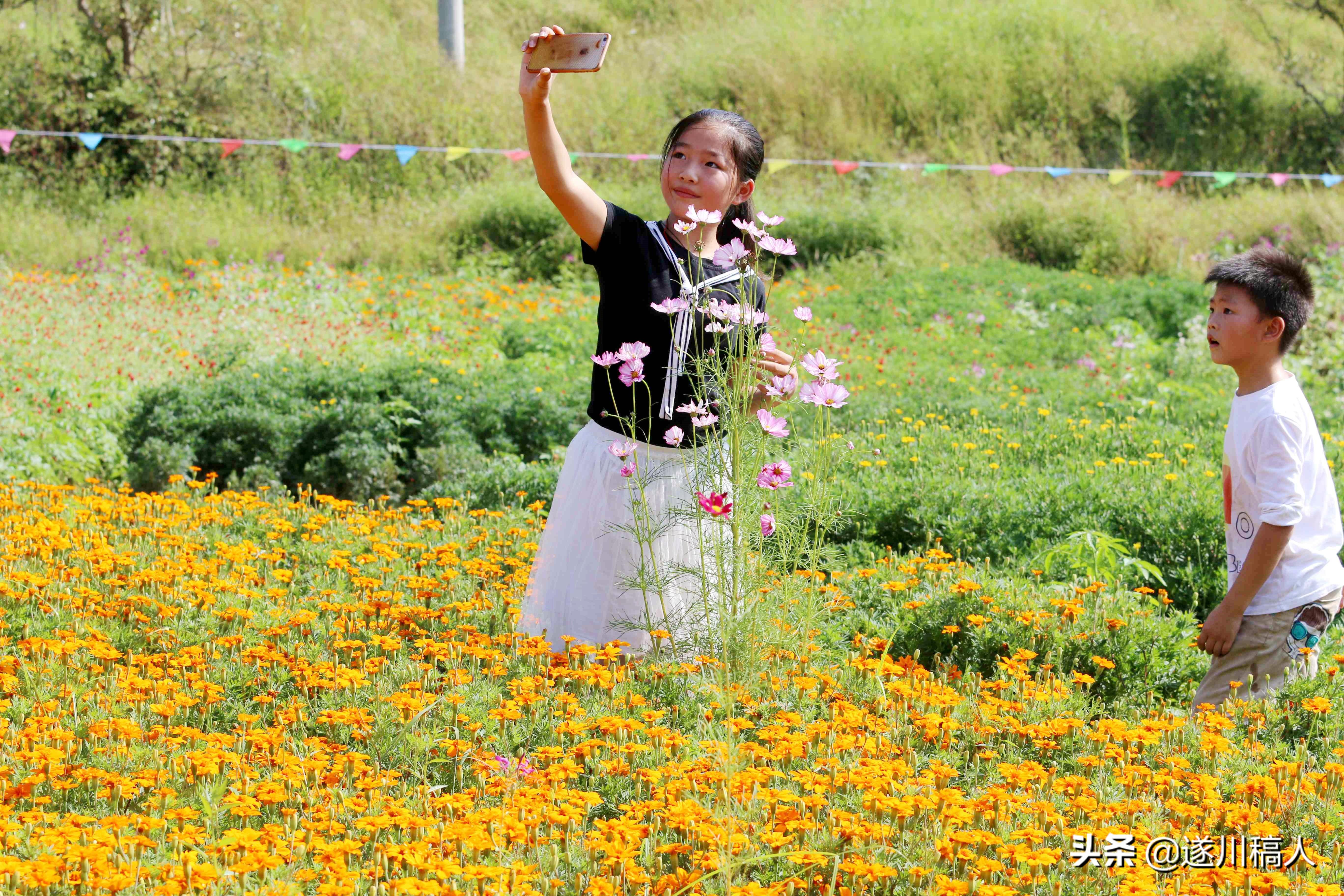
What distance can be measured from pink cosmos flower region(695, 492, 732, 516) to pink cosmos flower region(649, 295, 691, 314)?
425 millimetres

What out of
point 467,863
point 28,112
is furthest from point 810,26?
point 467,863

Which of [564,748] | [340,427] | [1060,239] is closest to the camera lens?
[564,748]

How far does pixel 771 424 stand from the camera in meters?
2.63

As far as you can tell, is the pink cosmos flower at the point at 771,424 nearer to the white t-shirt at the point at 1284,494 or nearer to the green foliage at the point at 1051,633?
the green foliage at the point at 1051,633

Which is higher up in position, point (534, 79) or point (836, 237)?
point (836, 237)

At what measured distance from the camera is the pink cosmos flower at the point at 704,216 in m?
2.74

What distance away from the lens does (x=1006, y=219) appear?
47.6 ft

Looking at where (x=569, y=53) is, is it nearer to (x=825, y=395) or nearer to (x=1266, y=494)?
(x=825, y=395)

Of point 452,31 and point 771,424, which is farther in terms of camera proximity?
point 452,31

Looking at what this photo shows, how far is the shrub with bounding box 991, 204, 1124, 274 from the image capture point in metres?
13.6

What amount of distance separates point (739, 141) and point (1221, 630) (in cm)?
181

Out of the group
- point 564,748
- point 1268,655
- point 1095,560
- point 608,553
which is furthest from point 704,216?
point 1095,560

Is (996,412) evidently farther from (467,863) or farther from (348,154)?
(348,154)

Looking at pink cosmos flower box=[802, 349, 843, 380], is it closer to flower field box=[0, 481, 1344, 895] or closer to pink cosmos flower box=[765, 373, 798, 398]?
pink cosmos flower box=[765, 373, 798, 398]
